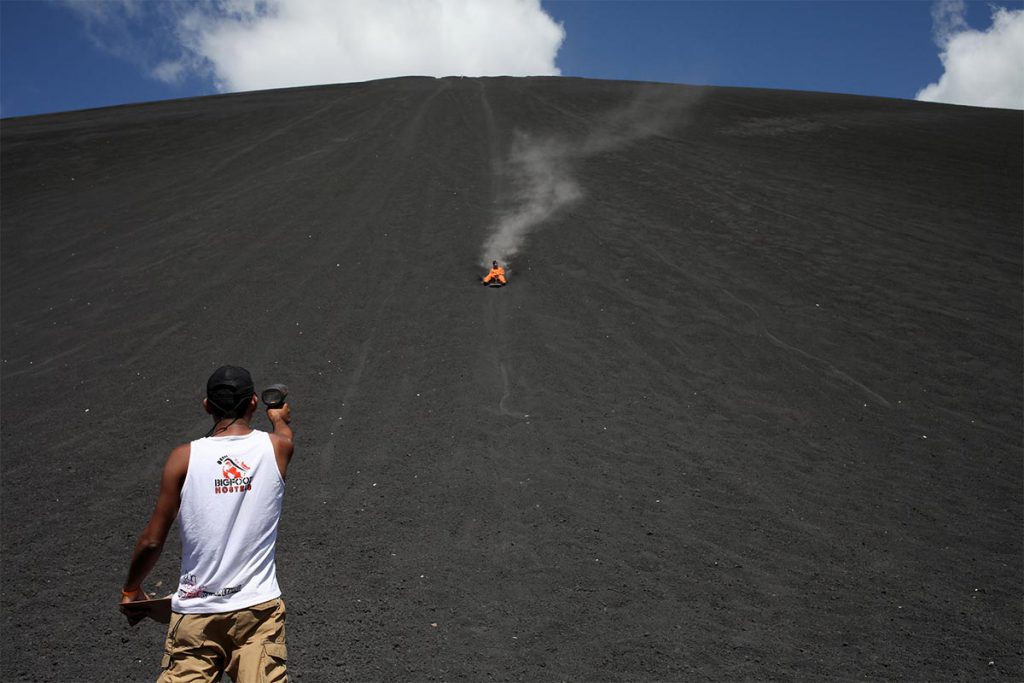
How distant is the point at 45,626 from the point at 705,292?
10249mm

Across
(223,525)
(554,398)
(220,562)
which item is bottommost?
(220,562)

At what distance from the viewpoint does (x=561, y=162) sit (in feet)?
63.5

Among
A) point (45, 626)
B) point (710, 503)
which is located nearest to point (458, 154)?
point (710, 503)

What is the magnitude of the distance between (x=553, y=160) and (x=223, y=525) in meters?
18.3

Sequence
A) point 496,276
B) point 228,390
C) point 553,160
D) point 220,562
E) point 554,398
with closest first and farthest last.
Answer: point 220,562 < point 228,390 < point 554,398 < point 496,276 < point 553,160

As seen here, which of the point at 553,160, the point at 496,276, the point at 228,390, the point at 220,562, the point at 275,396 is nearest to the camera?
the point at 220,562

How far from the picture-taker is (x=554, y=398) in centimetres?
874

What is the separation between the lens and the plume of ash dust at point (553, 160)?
1464cm

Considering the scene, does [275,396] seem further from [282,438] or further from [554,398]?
[554,398]

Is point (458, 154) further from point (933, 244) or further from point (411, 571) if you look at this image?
point (411, 571)

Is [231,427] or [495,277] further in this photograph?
[495,277]

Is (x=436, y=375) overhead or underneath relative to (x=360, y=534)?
overhead

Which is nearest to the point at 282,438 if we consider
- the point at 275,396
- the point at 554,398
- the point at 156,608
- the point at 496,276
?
the point at 275,396

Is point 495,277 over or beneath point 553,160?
beneath
